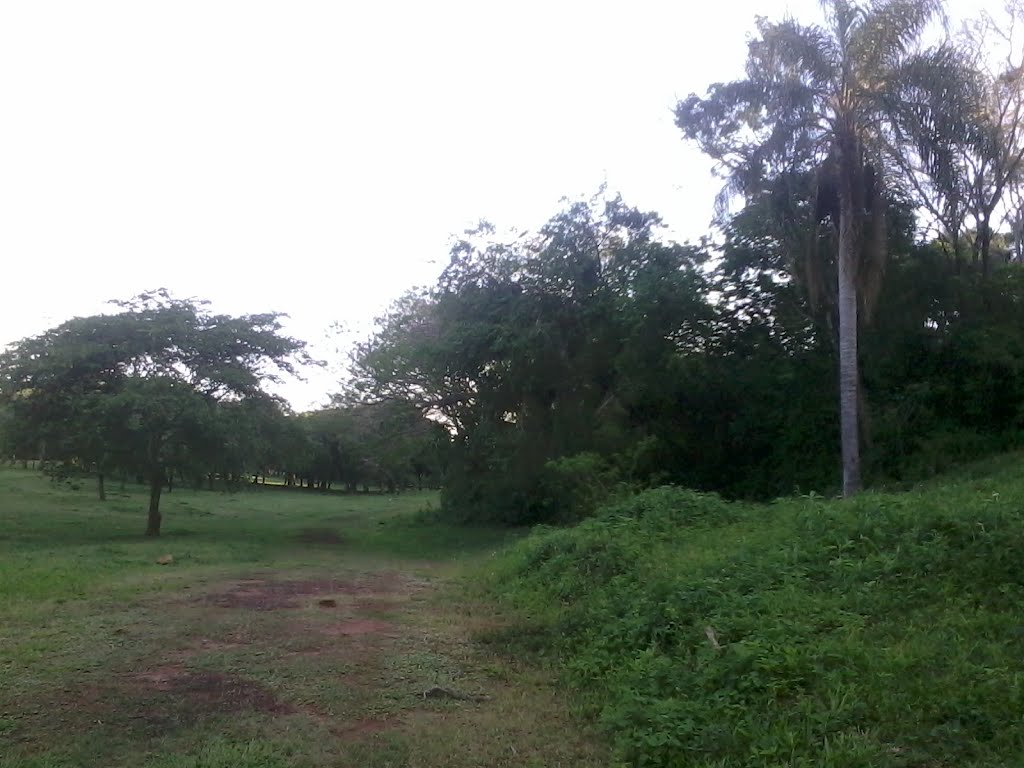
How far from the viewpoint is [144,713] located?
609cm

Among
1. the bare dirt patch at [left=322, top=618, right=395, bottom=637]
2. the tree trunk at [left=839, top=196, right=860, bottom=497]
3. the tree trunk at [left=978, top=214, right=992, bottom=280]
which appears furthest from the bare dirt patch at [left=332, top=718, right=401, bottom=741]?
the tree trunk at [left=978, top=214, right=992, bottom=280]

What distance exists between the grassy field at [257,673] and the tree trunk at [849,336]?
8.89m

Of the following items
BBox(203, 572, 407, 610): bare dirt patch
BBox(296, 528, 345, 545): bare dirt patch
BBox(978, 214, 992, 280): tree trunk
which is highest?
BBox(978, 214, 992, 280): tree trunk

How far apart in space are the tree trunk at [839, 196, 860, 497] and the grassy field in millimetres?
8890

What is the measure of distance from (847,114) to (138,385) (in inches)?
692

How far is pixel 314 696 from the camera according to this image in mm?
6621

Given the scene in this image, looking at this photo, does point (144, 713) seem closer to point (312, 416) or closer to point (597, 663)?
point (597, 663)

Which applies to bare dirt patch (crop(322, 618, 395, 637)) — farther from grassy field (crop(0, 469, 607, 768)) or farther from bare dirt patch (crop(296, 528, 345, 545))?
bare dirt patch (crop(296, 528, 345, 545))

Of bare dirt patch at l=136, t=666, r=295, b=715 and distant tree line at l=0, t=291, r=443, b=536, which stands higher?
distant tree line at l=0, t=291, r=443, b=536

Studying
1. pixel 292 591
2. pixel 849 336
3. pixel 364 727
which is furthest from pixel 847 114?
pixel 364 727

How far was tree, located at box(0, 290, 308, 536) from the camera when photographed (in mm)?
21812

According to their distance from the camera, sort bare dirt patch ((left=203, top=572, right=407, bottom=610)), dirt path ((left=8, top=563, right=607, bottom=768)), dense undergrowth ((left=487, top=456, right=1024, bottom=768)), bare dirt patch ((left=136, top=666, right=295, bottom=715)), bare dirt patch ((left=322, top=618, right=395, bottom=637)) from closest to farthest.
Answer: dense undergrowth ((left=487, top=456, right=1024, bottom=768)) < dirt path ((left=8, top=563, right=607, bottom=768)) < bare dirt patch ((left=136, top=666, right=295, bottom=715)) < bare dirt patch ((left=322, top=618, right=395, bottom=637)) < bare dirt patch ((left=203, top=572, right=407, bottom=610))

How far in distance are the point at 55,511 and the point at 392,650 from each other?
81.3 feet

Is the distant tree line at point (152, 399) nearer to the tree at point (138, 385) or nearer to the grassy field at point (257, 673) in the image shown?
the tree at point (138, 385)
